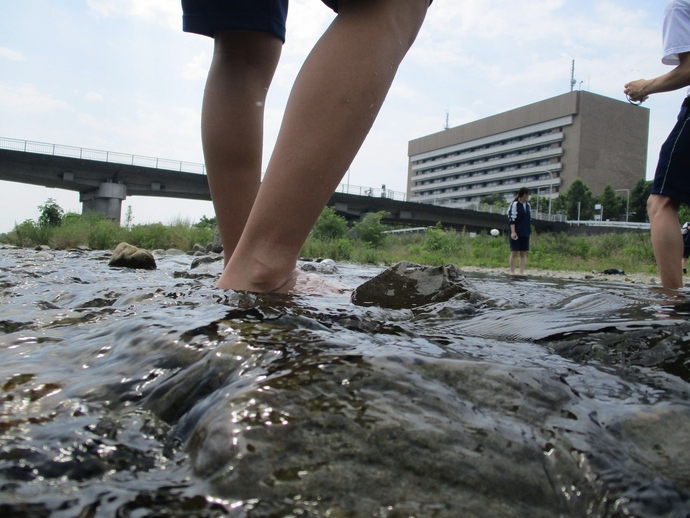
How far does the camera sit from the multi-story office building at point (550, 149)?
259 feet

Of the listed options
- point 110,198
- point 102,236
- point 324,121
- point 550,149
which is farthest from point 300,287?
point 550,149

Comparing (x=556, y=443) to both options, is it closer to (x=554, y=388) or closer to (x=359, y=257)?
(x=554, y=388)

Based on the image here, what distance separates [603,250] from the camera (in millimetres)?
19172

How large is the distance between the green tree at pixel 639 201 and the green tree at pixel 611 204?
160cm

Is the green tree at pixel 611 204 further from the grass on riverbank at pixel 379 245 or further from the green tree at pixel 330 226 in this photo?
the green tree at pixel 330 226

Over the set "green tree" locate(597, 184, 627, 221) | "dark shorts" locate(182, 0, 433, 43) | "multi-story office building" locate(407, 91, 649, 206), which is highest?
"multi-story office building" locate(407, 91, 649, 206)

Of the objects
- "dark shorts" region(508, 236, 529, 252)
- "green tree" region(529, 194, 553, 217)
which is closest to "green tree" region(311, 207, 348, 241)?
"dark shorts" region(508, 236, 529, 252)

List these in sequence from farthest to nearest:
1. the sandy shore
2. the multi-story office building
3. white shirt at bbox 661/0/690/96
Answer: the multi-story office building → the sandy shore → white shirt at bbox 661/0/690/96

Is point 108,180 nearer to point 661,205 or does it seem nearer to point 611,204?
point 661,205

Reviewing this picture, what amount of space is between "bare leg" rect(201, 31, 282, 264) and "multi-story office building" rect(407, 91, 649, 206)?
85.4 meters

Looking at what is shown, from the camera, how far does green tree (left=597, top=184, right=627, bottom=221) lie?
67000 mm

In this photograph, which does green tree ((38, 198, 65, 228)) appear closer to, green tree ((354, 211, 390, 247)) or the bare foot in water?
green tree ((354, 211, 390, 247))

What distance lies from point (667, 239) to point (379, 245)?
1818 cm

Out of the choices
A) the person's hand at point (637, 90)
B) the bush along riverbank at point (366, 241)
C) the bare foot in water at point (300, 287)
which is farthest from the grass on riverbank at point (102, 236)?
the person's hand at point (637, 90)
